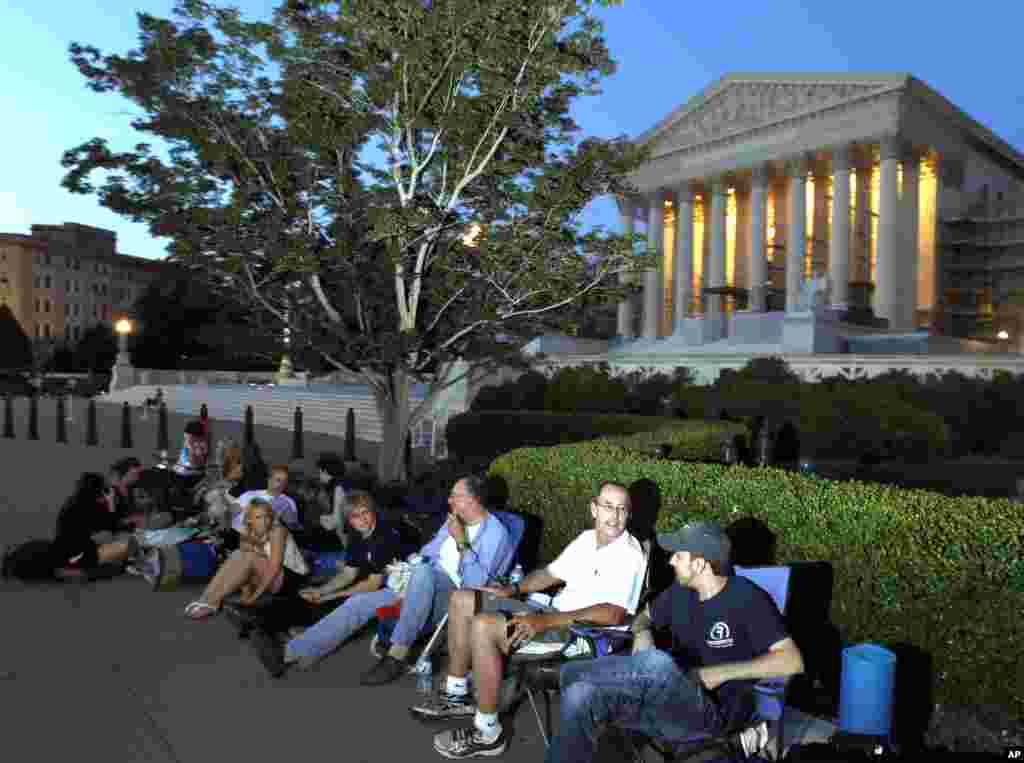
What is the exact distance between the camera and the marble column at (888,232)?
4247cm

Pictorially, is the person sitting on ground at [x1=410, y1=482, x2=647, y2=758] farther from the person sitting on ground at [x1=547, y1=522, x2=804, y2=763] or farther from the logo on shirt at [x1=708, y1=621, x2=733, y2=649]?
the logo on shirt at [x1=708, y1=621, x2=733, y2=649]

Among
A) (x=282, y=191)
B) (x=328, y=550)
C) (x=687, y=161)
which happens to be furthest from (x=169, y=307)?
(x=328, y=550)

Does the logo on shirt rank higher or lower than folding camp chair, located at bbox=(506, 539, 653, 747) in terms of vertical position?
higher

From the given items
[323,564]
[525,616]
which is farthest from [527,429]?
[525,616]

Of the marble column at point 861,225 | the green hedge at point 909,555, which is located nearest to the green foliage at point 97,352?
the marble column at point 861,225

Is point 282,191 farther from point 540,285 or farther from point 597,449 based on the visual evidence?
point 597,449

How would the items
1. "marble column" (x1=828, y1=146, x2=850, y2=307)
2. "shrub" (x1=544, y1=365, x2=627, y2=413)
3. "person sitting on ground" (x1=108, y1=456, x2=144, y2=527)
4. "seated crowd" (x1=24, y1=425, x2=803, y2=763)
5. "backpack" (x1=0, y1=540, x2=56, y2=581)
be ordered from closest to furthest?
"seated crowd" (x1=24, y1=425, x2=803, y2=763) → "backpack" (x1=0, y1=540, x2=56, y2=581) → "person sitting on ground" (x1=108, y1=456, x2=144, y2=527) → "shrub" (x1=544, y1=365, x2=627, y2=413) → "marble column" (x1=828, y1=146, x2=850, y2=307)

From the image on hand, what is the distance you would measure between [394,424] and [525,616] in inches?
296

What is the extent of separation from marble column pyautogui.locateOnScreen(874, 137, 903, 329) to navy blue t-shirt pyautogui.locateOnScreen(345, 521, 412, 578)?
135 ft

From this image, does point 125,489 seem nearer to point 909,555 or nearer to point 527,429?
point 909,555

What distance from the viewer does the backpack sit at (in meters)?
7.36

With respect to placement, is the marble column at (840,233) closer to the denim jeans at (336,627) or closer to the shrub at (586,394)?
the shrub at (586,394)

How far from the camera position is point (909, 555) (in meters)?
4.52

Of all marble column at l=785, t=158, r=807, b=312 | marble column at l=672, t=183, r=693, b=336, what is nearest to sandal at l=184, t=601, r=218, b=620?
marble column at l=785, t=158, r=807, b=312
